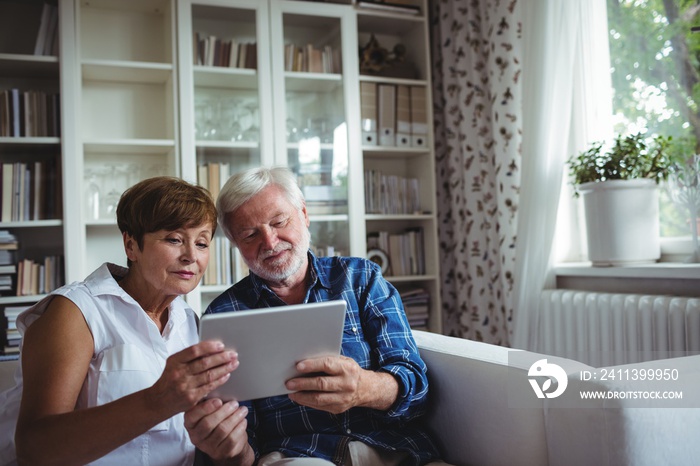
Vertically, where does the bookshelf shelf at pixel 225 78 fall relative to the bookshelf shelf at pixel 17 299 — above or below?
above

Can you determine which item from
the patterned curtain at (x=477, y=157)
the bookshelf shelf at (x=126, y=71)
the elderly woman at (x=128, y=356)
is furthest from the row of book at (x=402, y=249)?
the elderly woman at (x=128, y=356)

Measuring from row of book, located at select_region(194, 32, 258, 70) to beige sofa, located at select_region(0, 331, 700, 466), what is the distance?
76.4 inches

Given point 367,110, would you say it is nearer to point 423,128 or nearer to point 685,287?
point 423,128

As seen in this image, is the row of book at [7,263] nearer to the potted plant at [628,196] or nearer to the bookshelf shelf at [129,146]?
the bookshelf shelf at [129,146]

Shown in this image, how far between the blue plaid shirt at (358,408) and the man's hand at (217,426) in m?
0.22

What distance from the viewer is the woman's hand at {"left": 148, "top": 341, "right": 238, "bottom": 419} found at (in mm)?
1068

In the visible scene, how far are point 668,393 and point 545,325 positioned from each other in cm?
158

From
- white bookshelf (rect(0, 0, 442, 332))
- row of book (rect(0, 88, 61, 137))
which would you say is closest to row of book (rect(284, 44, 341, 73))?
white bookshelf (rect(0, 0, 442, 332))

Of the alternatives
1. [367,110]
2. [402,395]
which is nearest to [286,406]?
[402,395]

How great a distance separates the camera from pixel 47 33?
2902 millimetres

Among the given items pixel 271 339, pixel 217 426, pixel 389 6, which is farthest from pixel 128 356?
pixel 389 6

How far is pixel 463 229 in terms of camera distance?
3.34m

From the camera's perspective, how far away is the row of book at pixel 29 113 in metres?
2.84

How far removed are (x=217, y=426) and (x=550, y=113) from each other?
6.51 ft
